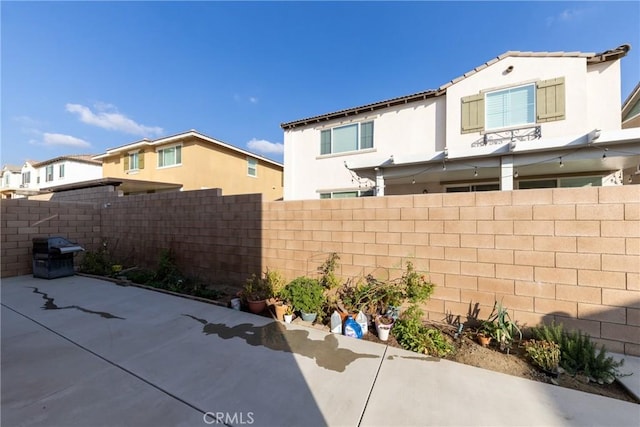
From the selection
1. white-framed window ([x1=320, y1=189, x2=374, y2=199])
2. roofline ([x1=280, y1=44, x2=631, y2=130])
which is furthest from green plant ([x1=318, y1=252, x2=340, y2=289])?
roofline ([x1=280, y1=44, x2=631, y2=130])

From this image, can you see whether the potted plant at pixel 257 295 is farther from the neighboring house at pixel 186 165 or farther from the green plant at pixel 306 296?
the neighboring house at pixel 186 165

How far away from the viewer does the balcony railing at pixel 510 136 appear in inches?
300

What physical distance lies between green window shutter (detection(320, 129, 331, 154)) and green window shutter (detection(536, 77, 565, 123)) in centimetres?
691

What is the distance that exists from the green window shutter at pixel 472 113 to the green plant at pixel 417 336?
6989 millimetres

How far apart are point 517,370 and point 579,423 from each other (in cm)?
76

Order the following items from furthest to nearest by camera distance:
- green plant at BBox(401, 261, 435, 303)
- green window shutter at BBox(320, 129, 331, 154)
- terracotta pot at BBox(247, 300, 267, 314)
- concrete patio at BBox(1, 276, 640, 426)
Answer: green window shutter at BBox(320, 129, 331, 154) → terracotta pot at BBox(247, 300, 267, 314) → green plant at BBox(401, 261, 435, 303) → concrete patio at BBox(1, 276, 640, 426)

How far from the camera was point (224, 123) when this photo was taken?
18.0m

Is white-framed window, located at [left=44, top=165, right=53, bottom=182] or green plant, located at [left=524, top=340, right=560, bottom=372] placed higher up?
white-framed window, located at [left=44, top=165, right=53, bottom=182]

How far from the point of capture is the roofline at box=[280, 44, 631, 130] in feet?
22.8

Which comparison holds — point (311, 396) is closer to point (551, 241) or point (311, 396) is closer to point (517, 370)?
point (517, 370)

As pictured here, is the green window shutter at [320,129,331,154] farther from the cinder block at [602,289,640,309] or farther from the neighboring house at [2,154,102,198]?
the neighboring house at [2,154,102,198]

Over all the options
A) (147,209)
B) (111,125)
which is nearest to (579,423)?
(147,209)

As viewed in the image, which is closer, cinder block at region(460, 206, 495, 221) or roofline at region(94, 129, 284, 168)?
cinder block at region(460, 206, 495, 221)

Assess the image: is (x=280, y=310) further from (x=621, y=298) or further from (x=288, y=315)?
(x=621, y=298)
